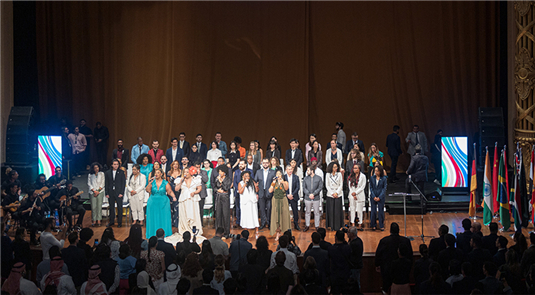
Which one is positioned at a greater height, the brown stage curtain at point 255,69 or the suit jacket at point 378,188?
the brown stage curtain at point 255,69

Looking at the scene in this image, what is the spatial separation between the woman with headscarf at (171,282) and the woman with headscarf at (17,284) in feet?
4.75

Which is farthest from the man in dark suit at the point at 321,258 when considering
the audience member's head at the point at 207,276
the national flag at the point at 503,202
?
the national flag at the point at 503,202

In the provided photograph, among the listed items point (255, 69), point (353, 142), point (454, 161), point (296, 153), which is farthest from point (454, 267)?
point (255, 69)

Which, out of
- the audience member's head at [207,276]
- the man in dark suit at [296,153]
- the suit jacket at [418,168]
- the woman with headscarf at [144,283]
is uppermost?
the man in dark suit at [296,153]

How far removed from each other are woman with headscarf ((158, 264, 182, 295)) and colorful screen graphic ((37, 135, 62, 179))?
844 cm

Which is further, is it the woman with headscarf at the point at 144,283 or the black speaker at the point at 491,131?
the black speaker at the point at 491,131

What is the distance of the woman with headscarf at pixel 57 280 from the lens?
5.95 meters

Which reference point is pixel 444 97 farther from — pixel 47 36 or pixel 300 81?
pixel 47 36

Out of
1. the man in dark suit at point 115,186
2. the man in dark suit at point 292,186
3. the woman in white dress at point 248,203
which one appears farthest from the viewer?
the man in dark suit at point 115,186

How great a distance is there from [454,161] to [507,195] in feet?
7.66

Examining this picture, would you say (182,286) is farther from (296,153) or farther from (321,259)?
(296,153)

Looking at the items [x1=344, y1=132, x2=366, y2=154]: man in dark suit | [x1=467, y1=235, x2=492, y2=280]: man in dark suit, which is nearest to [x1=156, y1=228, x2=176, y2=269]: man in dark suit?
[x1=467, y1=235, x2=492, y2=280]: man in dark suit

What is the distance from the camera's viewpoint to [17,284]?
609 cm

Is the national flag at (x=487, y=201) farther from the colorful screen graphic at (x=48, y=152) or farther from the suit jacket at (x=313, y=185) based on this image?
the colorful screen graphic at (x=48, y=152)
